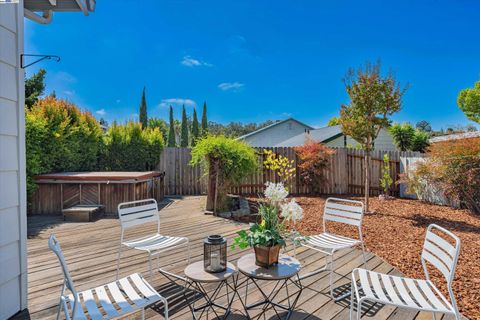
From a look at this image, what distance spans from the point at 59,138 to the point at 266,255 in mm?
6101

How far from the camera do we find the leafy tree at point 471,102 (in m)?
20.1

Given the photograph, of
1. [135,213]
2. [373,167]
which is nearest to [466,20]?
[373,167]

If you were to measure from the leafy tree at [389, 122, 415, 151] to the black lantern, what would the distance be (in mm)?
12899

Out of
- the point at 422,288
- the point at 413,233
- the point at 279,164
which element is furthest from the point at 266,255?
the point at 279,164

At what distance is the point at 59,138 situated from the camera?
5898 millimetres

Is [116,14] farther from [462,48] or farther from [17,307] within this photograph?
[462,48]

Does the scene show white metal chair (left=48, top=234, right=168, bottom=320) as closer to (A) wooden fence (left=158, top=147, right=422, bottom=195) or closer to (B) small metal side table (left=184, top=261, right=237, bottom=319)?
(B) small metal side table (left=184, top=261, right=237, bottom=319)

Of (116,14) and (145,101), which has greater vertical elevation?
(145,101)

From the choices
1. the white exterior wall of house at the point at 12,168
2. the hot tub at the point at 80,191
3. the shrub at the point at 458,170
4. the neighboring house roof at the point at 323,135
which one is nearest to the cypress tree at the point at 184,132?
the neighboring house roof at the point at 323,135

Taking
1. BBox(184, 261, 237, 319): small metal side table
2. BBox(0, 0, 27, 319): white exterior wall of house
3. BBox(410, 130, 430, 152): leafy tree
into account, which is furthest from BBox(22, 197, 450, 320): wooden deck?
BBox(410, 130, 430, 152): leafy tree

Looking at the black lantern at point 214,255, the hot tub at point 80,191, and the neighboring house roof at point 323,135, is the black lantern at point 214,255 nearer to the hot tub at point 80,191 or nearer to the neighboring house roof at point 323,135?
the hot tub at point 80,191

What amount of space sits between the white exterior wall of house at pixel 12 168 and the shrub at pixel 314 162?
23.5ft

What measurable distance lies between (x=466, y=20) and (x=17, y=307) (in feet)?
45.4

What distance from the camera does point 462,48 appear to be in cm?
1184
